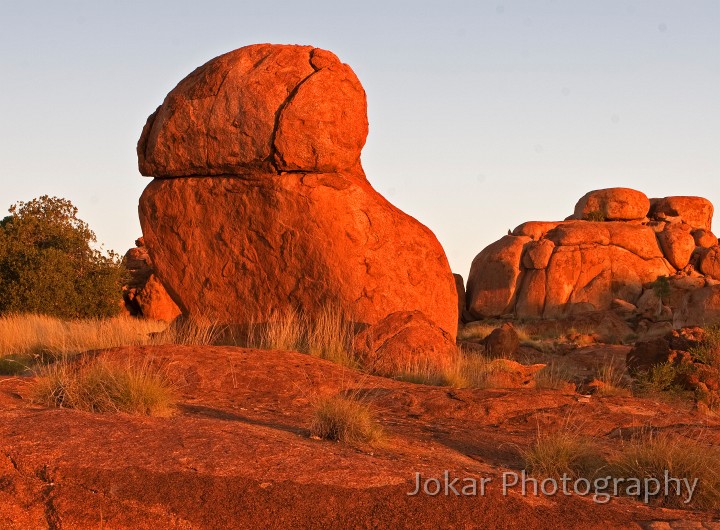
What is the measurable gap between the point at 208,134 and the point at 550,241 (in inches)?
869

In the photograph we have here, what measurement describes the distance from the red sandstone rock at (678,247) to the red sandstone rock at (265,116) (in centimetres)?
2263

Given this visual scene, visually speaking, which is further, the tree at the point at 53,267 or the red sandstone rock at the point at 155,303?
the red sandstone rock at the point at 155,303

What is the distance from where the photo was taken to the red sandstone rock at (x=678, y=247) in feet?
113

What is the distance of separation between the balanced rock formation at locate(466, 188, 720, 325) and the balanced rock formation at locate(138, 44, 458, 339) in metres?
19.0

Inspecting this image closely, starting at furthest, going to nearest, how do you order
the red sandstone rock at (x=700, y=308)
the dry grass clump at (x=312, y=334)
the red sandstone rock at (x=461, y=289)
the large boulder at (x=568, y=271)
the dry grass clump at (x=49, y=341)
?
the red sandstone rock at (x=461, y=289)
the large boulder at (x=568, y=271)
the red sandstone rock at (x=700, y=308)
the dry grass clump at (x=49, y=341)
the dry grass clump at (x=312, y=334)

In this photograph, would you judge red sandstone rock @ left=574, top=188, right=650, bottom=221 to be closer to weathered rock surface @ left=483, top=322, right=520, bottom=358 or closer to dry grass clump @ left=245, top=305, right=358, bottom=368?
weathered rock surface @ left=483, top=322, right=520, bottom=358

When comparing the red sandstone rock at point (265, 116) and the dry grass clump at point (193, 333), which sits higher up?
the red sandstone rock at point (265, 116)

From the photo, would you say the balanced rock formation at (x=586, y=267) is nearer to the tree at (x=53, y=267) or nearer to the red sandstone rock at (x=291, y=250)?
the tree at (x=53, y=267)

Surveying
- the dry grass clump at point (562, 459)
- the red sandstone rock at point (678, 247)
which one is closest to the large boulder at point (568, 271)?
the red sandstone rock at point (678, 247)

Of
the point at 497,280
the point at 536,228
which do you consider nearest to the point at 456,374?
the point at 497,280

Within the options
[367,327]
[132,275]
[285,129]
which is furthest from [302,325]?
[132,275]

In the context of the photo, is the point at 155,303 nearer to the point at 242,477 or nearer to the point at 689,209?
the point at 242,477

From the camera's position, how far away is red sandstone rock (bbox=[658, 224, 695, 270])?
3456cm

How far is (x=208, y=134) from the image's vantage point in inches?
575
